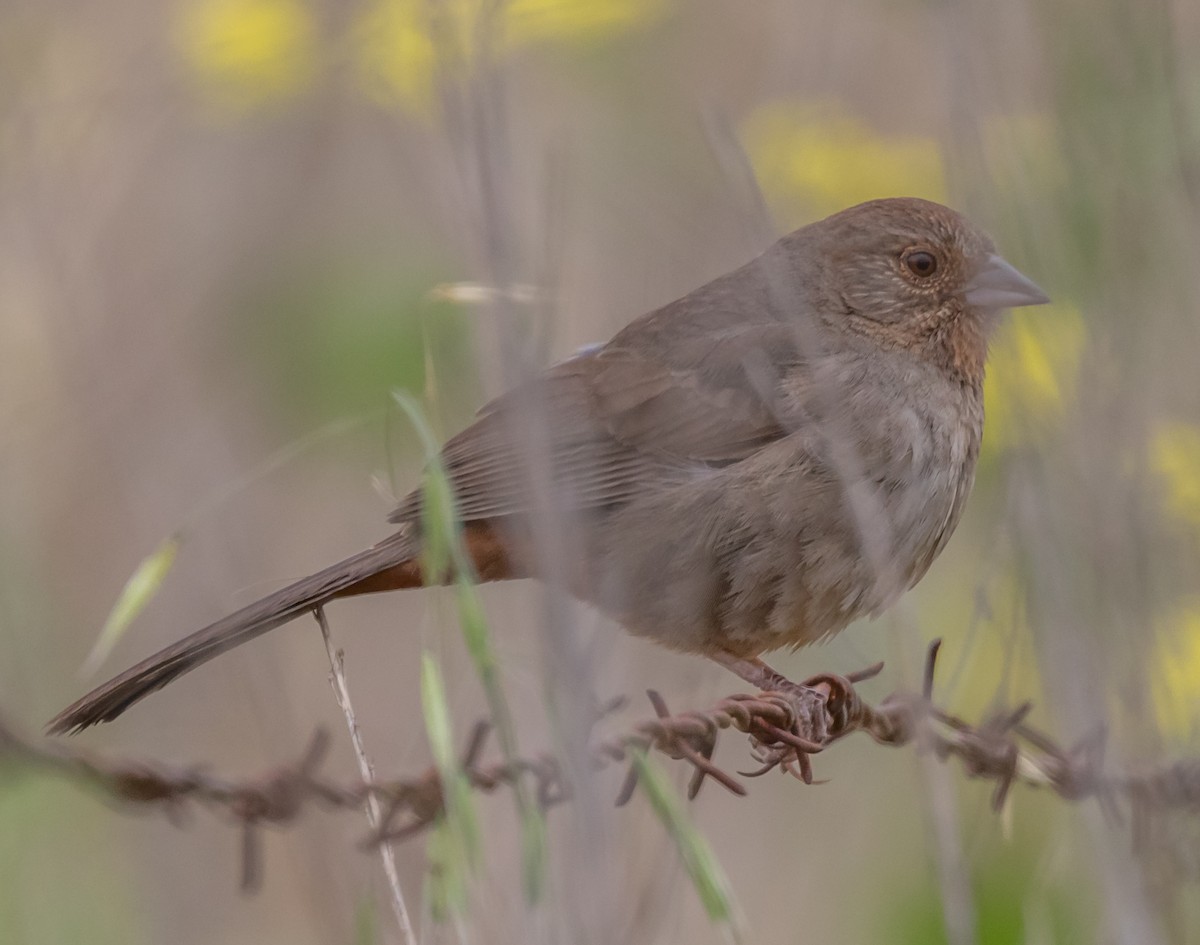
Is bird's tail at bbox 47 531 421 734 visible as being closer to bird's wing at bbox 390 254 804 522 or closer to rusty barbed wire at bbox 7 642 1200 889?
bird's wing at bbox 390 254 804 522

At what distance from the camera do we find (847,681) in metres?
3.11

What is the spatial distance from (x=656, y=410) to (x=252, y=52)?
6.44ft

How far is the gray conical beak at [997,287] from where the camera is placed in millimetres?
3926

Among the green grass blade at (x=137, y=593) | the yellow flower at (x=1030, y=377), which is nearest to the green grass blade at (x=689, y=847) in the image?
the yellow flower at (x=1030, y=377)

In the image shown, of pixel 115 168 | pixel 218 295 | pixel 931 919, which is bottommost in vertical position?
pixel 931 919

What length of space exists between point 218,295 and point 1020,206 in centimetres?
356

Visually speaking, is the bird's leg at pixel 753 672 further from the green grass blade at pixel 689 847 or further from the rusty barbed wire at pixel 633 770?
the green grass blade at pixel 689 847

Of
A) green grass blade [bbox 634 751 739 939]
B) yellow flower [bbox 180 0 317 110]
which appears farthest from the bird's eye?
green grass blade [bbox 634 751 739 939]

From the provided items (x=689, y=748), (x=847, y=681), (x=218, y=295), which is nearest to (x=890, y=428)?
(x=847, y=681)

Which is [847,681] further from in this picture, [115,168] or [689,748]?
[115,168]

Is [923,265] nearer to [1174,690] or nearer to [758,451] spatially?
[758,451]

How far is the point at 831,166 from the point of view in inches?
196

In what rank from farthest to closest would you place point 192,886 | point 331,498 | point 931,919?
1. point 331,498
2. point 192,886
3. point 931,919

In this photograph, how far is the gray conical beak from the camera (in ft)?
12.9
